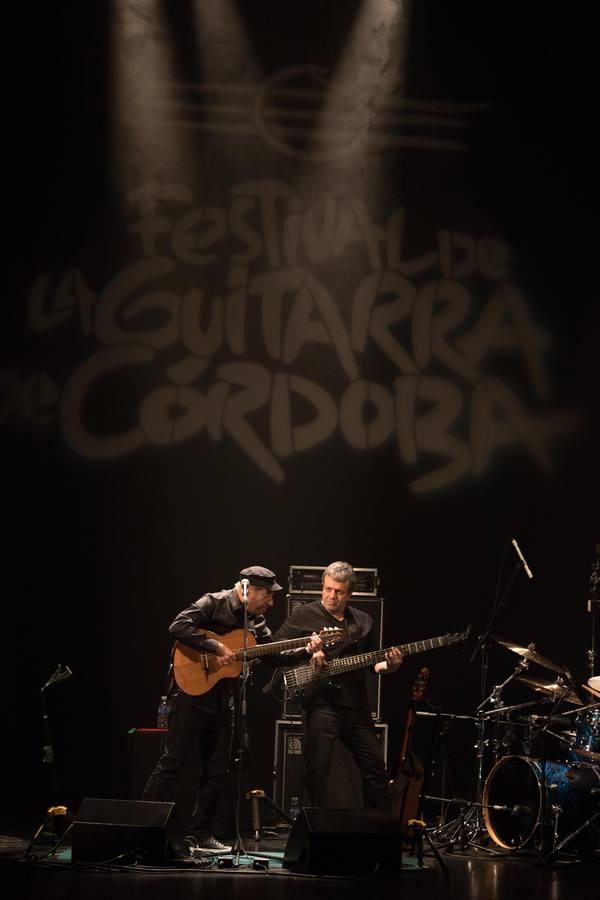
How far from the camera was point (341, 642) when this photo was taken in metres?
7.67

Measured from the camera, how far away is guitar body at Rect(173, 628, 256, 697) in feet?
23.8

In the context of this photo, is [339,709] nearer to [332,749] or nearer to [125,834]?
[332,749]

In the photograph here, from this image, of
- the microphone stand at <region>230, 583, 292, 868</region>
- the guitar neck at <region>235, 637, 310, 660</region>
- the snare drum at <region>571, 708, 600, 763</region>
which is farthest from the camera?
the snare drum at <region>571, 708, 600, 763</region>

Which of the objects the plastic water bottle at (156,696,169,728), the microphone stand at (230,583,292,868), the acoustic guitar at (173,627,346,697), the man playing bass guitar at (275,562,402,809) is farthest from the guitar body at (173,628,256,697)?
the plastic water bottle at (156,696,169,728)

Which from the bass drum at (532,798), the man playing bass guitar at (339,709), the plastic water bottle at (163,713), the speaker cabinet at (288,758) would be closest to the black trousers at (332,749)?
the man playing bass guitar at (339,709)

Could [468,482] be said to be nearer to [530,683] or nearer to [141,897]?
[530,683]

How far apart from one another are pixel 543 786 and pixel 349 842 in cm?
155

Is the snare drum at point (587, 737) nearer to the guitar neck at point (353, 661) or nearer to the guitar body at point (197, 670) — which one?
the guitar neck at point (353, 661)

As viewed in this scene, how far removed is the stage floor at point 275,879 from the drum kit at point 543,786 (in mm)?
208

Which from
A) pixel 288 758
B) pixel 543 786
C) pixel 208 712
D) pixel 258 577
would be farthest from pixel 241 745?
pixel 543 786

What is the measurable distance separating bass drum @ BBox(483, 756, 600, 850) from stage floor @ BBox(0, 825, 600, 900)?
24cm

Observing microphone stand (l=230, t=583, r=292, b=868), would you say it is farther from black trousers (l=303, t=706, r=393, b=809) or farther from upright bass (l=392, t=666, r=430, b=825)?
upright bass (l=392, t=666, r=430, b=825)

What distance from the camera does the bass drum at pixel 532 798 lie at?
288 inches

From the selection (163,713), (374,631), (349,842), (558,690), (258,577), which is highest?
(258,577)
